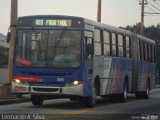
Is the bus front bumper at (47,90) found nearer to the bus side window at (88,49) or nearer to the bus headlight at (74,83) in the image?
the bus headlight at (74,83)

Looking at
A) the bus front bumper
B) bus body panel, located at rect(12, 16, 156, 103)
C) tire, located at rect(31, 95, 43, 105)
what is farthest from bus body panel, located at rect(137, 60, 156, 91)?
the bus front bumper

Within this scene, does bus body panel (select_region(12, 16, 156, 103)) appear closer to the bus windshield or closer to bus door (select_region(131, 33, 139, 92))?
the bus windshield

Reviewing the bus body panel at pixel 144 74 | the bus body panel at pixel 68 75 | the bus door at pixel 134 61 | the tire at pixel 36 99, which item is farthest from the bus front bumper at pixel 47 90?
the bus body panel at pixel 144 74

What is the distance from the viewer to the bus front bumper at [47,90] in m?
20.4

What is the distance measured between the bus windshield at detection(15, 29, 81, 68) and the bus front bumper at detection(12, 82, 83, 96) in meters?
0.77

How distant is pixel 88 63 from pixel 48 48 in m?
1.65

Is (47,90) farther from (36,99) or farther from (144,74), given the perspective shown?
(144,74)

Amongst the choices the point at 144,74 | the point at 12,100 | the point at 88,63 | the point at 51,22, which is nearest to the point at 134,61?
the point at 144,74

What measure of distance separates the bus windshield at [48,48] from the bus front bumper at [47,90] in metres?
0.77

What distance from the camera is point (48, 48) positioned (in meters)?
20.8

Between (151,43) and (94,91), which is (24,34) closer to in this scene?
(94,91)

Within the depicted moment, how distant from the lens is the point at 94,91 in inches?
874

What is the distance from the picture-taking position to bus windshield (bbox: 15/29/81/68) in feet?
67.9

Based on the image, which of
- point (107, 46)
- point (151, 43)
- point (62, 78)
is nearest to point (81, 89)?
point (62, 78)
